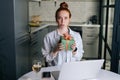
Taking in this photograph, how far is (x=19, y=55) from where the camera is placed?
3201 mm

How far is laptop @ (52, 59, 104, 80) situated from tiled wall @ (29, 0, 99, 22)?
14.9 ft

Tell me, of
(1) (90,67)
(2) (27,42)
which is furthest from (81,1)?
(1) (90,67)

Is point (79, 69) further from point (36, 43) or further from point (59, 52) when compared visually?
point (36, 43)

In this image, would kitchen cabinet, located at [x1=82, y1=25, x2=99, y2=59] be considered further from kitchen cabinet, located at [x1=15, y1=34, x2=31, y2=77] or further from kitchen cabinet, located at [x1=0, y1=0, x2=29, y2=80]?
kitchen cabinet, located at [x1=0, y1=0, x2=29, y2=80]

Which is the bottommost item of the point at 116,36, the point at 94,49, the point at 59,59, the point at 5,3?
the point at 94,49

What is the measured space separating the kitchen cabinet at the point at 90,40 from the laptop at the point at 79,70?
13.0 ft

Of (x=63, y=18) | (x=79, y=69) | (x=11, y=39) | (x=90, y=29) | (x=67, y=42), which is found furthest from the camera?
(x=90, y=29)

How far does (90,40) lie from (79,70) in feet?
13.5

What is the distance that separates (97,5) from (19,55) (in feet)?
11.4

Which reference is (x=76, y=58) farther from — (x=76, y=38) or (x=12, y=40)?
(x=12, y=40)

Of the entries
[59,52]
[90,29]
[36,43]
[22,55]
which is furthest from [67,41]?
[90,29]

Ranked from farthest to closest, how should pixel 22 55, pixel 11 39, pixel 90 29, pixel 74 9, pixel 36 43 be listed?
pixel 74 9 → pixel 90 29 → pixel 36 43 → pixel 22 55 → pixel 11 39

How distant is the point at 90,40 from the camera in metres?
5.64

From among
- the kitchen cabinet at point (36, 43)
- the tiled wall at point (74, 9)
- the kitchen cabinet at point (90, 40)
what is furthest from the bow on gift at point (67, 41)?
the tiled wall at point (74, 9)
